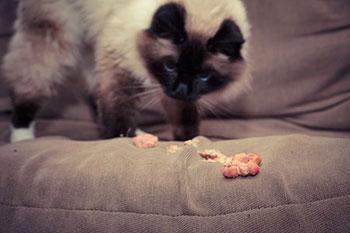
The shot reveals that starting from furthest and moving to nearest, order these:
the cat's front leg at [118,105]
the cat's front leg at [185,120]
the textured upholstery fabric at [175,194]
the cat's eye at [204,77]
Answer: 1. the cat's front leg at [185,120]
2. the cat's front leg at [118,105]
3. the cat's eye at [204,77]
4. the textured upholstery fabric at [175,194]

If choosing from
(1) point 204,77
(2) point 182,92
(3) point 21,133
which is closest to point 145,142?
(2) point 182,92

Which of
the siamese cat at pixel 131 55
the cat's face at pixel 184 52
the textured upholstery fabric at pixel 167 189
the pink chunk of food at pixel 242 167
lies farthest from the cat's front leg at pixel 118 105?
the pink chunk of food at pixel 242 167

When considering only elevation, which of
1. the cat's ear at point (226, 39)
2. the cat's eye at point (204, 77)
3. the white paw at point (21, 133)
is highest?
the cat's ear at point (226, 39)

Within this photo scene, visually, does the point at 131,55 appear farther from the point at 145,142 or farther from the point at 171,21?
the point at 145,142

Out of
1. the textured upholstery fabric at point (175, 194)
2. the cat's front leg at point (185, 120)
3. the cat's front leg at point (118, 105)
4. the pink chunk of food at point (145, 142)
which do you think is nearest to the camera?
the textured upholstery fabric at point (175, 194)

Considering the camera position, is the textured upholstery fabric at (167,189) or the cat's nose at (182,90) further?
the cat's nose at (182,90)

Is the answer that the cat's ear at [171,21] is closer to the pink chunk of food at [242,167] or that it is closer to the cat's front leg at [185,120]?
the cat's front leg at [185,120]
